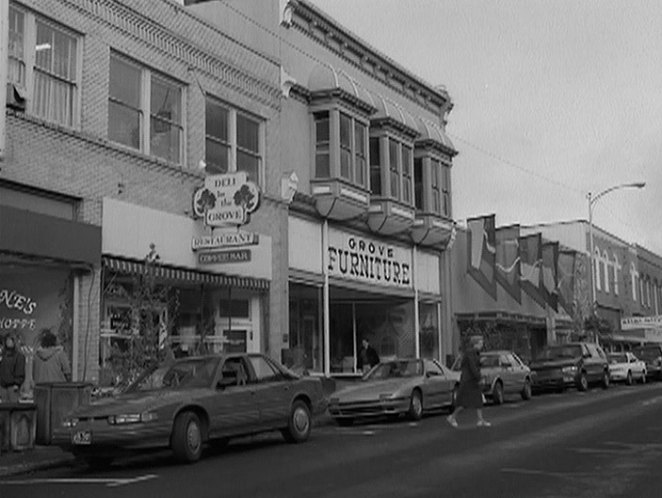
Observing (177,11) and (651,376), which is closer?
(177,11)

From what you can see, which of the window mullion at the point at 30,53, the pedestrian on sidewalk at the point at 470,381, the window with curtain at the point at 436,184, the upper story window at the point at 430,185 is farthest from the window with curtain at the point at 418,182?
the window mullion at the point at 30,53

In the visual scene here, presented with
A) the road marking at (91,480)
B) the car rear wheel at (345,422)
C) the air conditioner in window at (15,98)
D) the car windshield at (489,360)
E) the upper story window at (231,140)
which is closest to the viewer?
the road marking at (91,480)

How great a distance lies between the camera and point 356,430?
1647 centimetres

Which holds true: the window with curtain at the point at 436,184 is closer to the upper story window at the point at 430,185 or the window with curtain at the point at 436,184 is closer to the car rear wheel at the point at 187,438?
the upper story window at the point at 430,185

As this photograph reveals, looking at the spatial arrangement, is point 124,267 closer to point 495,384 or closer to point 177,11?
point 177,11

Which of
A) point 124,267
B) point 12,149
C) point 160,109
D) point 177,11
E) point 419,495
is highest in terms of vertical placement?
point 177,11

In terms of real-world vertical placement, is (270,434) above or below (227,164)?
below

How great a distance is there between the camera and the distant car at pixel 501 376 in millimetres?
22875

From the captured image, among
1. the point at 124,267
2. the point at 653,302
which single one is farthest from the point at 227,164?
the point at 653,302

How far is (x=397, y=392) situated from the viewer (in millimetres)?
17750

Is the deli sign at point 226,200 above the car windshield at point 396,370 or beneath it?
above

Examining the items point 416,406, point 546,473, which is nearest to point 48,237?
point 416,406

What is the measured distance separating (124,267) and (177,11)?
634cm

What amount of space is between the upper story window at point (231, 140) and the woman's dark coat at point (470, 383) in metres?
8.39
